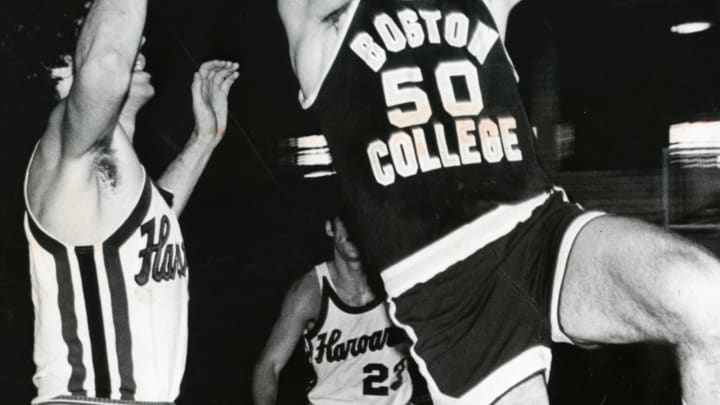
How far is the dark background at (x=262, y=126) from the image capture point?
1.63m

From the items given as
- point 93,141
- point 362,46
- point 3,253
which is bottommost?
point 3,253

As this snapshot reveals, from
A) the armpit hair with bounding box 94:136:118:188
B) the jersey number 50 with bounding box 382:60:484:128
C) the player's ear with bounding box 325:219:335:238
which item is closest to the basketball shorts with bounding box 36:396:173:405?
the armpit hair with bounding box 94:136:118:188

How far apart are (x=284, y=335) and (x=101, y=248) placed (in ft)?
2.02

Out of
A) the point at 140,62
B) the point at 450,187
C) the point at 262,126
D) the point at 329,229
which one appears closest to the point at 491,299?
the point at 450,187

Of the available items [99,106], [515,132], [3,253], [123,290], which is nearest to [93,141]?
[99,106]

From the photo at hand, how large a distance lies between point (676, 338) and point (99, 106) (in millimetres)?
1204

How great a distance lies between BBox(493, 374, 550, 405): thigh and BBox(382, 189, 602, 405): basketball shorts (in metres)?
0.01

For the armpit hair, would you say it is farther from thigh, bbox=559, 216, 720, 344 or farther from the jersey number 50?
thigh, bbox=559, 216, 720, 344

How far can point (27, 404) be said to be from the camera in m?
1.74

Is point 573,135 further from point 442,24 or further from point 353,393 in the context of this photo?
point 353,393

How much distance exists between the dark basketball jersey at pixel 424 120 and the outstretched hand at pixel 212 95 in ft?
1.36

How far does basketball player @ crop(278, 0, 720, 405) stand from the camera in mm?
1450

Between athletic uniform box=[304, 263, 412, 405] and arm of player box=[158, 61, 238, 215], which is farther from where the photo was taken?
athletic uniform box=[304, 263, 412, 405]

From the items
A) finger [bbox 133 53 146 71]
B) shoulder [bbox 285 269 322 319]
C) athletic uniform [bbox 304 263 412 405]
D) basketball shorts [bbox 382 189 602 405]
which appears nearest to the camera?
basketball shorts [bbox 382 189 602 405]
